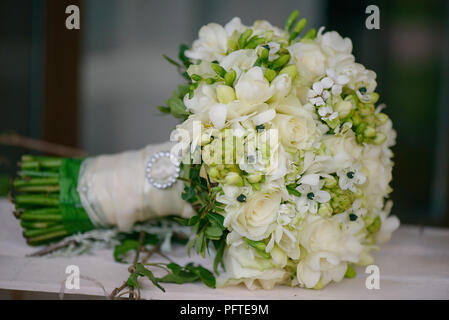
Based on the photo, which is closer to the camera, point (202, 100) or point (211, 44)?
point (202, 100)

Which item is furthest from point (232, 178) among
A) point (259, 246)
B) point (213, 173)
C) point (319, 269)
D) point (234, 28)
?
point (234, 28)

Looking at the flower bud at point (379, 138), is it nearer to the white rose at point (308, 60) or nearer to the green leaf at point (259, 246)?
the white rose at point (308, 60)

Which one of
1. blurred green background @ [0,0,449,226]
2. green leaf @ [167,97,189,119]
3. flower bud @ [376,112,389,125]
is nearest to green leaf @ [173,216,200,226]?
green leaf @ [167,97,189,119]

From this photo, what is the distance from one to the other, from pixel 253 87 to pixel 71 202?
1.95ft

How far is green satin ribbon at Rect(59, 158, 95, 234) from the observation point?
3.59 feet

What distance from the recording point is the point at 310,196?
0.80 metres

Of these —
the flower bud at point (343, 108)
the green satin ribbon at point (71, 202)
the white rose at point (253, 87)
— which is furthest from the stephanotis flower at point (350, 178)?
the green satin ribbon at point (71, 202)

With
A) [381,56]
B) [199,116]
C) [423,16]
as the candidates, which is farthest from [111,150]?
[199,116]

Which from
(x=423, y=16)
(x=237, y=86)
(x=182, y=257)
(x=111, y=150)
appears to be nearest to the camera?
(x=237, y=86)

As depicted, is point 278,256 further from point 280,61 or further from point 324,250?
point 280,61

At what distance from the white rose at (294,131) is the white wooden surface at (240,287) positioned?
293 millimetres

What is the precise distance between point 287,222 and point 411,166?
2.71 m

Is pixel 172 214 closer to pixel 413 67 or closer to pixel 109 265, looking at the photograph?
pixel 109 265

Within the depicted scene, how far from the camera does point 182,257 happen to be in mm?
1071
